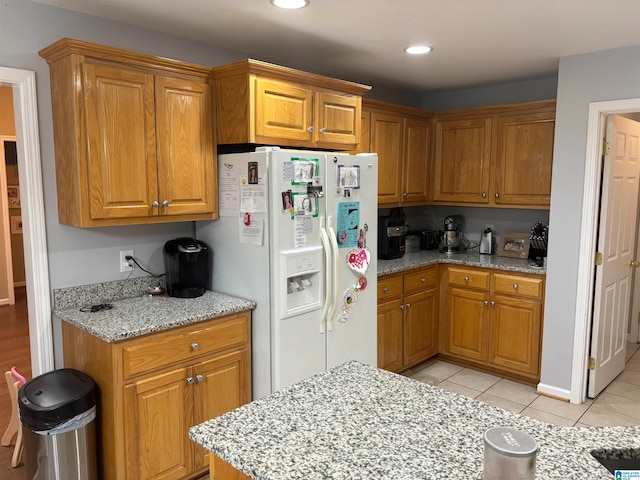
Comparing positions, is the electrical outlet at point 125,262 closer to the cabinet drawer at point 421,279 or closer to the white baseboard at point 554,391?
the cabinet drawer at point 421,279

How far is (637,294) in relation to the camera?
4.86m

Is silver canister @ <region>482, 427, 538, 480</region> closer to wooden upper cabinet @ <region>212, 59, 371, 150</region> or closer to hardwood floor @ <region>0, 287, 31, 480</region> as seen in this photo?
wooden upper cabinet @ <region>212, 59, 371, 150</region>

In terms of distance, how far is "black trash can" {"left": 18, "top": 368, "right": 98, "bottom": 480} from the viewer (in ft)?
6.83

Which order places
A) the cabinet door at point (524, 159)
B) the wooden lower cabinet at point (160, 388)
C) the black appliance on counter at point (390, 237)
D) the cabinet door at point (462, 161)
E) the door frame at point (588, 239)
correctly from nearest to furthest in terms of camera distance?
the wooden lower cabinet at point (160, 388) < the door frame at point (588, 239) < the cabinet door at point (524, 159) < the black appliance on counter at point (390, 237) < the cabinet door at point (462, 161)

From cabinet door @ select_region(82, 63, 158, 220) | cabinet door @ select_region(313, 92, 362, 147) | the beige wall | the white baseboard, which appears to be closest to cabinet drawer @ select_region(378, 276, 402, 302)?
cabinet door @ select_region(313, 92, 362, 147)

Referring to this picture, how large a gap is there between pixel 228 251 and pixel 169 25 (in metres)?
1.30

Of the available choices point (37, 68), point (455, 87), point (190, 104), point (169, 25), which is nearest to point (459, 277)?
point (455, 87)

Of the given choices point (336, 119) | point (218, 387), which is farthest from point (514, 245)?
point (218, 387)

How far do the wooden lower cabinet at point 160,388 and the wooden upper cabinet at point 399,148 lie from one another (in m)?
1.88

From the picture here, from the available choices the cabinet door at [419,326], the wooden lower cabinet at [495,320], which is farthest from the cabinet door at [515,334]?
the cabinet door at [419,326]

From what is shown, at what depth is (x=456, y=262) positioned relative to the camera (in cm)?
405

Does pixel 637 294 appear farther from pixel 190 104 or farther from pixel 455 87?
pixel 190 104

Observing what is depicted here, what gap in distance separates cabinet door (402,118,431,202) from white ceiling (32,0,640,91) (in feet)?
2.19

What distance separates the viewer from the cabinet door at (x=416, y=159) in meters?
4.24
